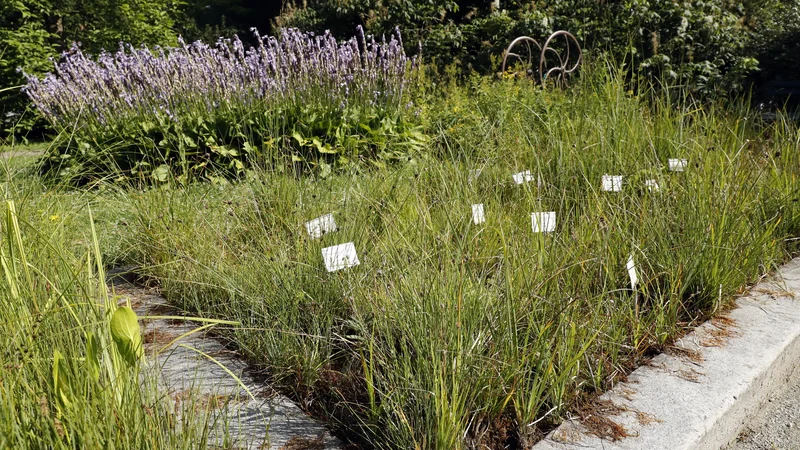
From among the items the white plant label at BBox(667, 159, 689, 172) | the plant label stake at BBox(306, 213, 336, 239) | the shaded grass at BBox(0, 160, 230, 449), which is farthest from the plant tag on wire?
the shaded grass at BBox(0, 160, 230, 449)

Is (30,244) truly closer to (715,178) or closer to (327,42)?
(715,178)

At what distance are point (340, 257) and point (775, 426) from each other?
5.21ft

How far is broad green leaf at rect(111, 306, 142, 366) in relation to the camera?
4.54 feet

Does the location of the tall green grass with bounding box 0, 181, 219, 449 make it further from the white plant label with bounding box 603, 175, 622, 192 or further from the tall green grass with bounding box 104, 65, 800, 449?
the white plant label with bounding box 603, 175, 622, 192

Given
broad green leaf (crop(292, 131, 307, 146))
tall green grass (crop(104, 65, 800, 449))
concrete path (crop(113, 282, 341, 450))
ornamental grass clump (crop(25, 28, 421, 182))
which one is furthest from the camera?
ornamental grass clump (crop(25, 28, 421, 182))

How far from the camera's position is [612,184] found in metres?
3.01

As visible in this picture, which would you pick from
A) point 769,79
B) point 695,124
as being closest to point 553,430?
point 695,124

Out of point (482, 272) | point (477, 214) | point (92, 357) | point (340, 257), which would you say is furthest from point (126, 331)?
point (477, 214)

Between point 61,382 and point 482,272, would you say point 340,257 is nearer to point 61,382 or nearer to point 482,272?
point 482,272

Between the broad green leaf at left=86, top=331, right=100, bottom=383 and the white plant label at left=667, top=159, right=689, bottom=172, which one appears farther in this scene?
the white plant label at left=667, top=159, right=689, bottom=172

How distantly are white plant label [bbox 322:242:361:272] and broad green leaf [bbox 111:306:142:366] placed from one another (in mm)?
931

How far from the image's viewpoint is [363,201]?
10.4 feet

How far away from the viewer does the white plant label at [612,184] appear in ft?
9.90

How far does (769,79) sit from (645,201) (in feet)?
26.1
